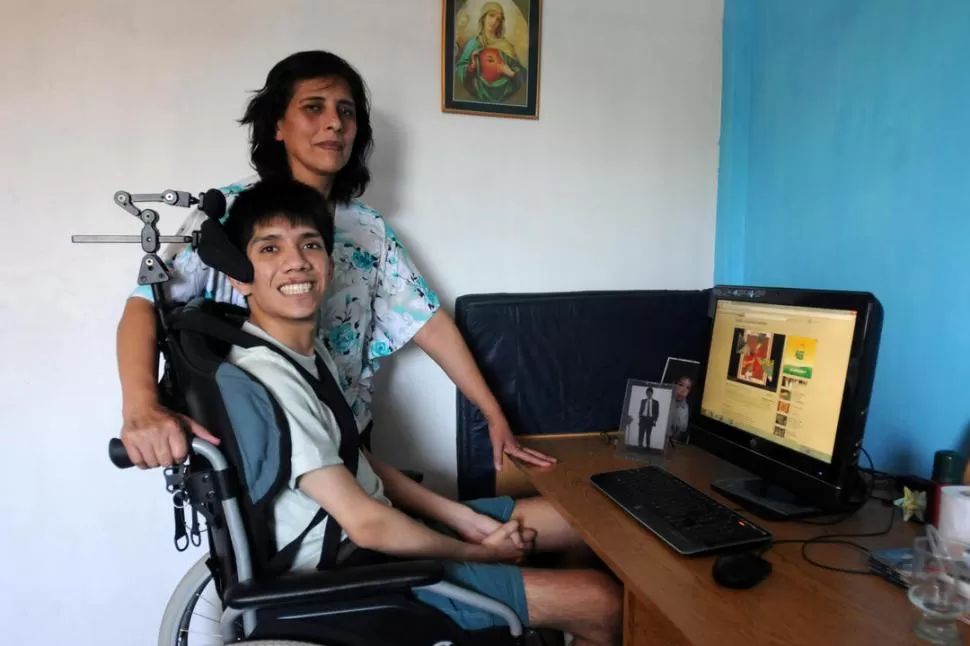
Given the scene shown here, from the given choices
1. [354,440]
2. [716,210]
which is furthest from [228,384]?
[716,210]

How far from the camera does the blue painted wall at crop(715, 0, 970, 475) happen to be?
1368mm

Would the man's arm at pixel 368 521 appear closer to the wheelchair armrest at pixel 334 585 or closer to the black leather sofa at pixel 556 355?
the wheelchair armrest at pixel 334 585

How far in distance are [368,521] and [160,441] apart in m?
0.37

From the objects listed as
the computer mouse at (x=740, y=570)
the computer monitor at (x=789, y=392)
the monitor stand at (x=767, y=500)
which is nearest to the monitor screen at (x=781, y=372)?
the computer monitor at (x=789, y=392)

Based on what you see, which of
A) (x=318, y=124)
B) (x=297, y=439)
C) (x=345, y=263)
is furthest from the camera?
(x=345, y=263)

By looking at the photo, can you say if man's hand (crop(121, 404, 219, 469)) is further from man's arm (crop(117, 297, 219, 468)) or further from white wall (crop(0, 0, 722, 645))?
white wall (crop(0, 0, 722, 645))

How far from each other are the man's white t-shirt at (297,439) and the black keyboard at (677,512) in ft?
1.91

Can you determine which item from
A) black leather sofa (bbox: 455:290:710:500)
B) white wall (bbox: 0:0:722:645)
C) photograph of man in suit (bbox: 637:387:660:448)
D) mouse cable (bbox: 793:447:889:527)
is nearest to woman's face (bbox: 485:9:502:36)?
white wall (bbox: 0:0:722:645)

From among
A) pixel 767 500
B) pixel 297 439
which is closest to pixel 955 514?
pixel 767 500

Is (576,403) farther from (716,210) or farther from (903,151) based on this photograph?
(903,151)

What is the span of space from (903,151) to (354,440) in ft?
4.68

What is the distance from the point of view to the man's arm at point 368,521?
1.10 meters

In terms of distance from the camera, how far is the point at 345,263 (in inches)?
64.6

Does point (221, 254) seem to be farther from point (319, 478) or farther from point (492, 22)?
point (492, 22)
